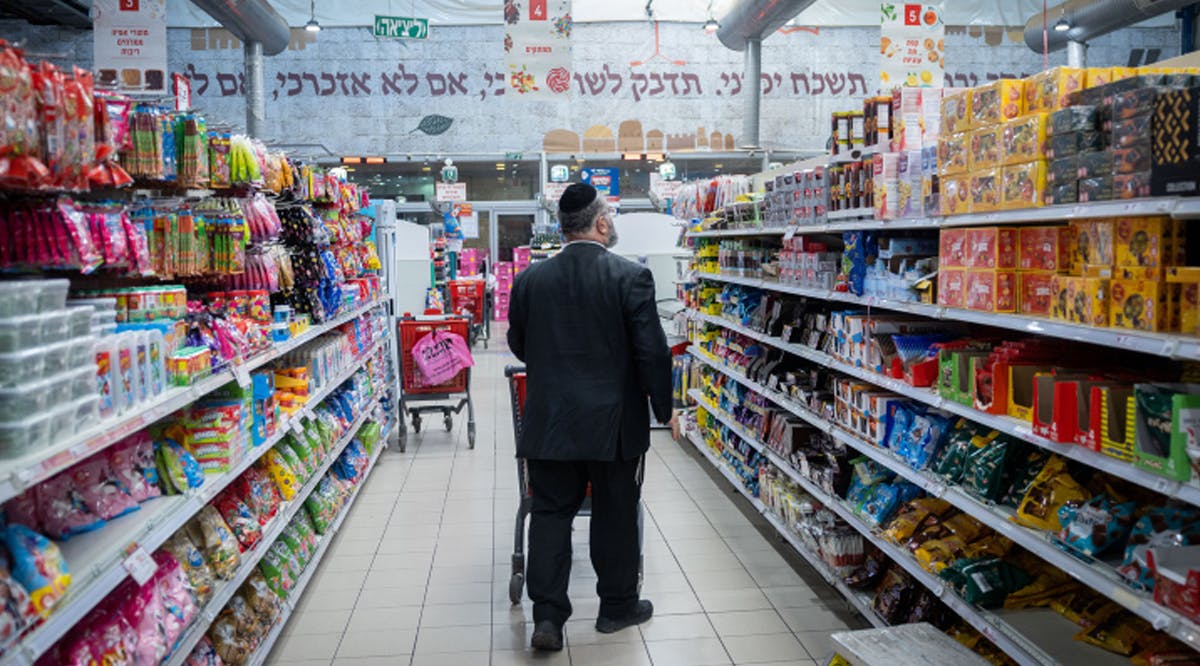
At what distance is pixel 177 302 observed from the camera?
3195 millimetres

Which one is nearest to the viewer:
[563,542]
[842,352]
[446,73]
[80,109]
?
[80,109]

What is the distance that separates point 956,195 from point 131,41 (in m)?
8.12

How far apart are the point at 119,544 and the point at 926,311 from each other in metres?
2.72

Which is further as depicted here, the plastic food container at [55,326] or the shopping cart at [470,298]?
the shopping cart at [470,298]

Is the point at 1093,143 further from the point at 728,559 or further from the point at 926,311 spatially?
the point at 728,559

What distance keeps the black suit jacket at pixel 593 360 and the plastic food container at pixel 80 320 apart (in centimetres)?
187

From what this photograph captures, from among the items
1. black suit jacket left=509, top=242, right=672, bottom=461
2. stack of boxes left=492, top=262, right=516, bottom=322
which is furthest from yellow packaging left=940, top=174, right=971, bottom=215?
stack of boxes left=492, top=262, right=516, bottom=322

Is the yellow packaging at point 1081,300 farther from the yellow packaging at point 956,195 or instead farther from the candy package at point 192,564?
the candy package at point 192,564


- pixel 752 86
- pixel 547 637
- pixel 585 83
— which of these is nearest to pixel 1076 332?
pixel 547 637

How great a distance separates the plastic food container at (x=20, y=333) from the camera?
2002 mm

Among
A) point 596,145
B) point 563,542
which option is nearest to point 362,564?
point 563,542

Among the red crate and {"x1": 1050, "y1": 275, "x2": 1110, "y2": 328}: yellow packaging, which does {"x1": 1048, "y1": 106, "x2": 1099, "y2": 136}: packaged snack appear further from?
the red crate

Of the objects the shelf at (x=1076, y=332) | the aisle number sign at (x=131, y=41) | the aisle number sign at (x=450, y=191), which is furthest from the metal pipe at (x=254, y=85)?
the shelf at (x=1076, y=332)

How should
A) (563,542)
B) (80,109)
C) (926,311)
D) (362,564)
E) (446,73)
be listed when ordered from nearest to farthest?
(80,109) → (926,311) → (563,542) → (362,564) → (446,73)
